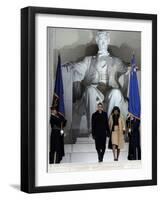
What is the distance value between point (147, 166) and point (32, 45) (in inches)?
32.1

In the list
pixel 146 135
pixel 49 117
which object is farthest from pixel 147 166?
pixel 49 117

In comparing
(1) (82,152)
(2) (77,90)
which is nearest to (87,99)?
(2) (77,90)

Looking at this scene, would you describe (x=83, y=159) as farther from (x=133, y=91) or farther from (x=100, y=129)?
(x=133, y=91)

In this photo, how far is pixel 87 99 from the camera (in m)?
3.91

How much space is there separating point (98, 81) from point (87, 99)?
3.8 inches

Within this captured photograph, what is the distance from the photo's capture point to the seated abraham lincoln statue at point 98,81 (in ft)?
12.8

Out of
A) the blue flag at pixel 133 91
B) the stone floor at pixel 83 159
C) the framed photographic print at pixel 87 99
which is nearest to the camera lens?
the framed photographic print at pixel 87 99

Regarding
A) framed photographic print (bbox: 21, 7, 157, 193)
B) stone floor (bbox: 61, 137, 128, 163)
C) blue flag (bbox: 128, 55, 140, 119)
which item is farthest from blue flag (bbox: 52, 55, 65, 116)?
blue flag (bbox: 128, 55, 140, 119)

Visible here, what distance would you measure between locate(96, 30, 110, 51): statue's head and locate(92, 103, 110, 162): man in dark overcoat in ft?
0.85

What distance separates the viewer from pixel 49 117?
12.5 feet

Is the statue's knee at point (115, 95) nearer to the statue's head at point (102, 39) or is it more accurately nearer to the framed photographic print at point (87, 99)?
the framed photographic print at point (87, 99)

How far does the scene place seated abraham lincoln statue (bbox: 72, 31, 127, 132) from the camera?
153 inches

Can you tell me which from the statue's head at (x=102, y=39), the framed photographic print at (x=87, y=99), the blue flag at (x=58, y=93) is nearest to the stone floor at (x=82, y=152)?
the framed photographic print at (x=87, y=99)

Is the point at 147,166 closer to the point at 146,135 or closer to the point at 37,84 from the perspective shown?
the point at 146,135
